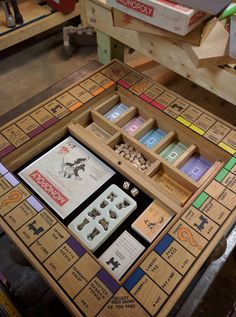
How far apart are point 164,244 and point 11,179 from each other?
0.56m

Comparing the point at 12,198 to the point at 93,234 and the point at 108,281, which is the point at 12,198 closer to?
the point at 93,234

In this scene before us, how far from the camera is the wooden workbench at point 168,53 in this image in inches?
41.3

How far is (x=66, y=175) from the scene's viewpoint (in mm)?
1021

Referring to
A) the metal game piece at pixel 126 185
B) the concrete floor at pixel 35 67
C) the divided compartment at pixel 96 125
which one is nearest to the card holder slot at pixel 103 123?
the divided compartment at pixel 96 125

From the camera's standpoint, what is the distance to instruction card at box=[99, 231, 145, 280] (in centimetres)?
Result: 81

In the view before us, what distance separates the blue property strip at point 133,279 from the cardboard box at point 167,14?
2.60 feet

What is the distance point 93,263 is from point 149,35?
0.91 metres

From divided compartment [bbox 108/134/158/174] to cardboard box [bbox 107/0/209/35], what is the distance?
43 cm

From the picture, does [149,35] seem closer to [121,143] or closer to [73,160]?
[121,143]

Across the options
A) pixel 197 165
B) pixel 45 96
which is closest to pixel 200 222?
pixel 197 165

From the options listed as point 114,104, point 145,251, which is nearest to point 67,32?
point 114,104

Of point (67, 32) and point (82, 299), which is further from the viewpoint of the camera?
point (67, 32)

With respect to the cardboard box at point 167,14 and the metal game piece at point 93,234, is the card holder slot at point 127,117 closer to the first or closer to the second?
the cardboard box at point 167,14

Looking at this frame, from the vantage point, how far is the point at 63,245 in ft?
2.70
